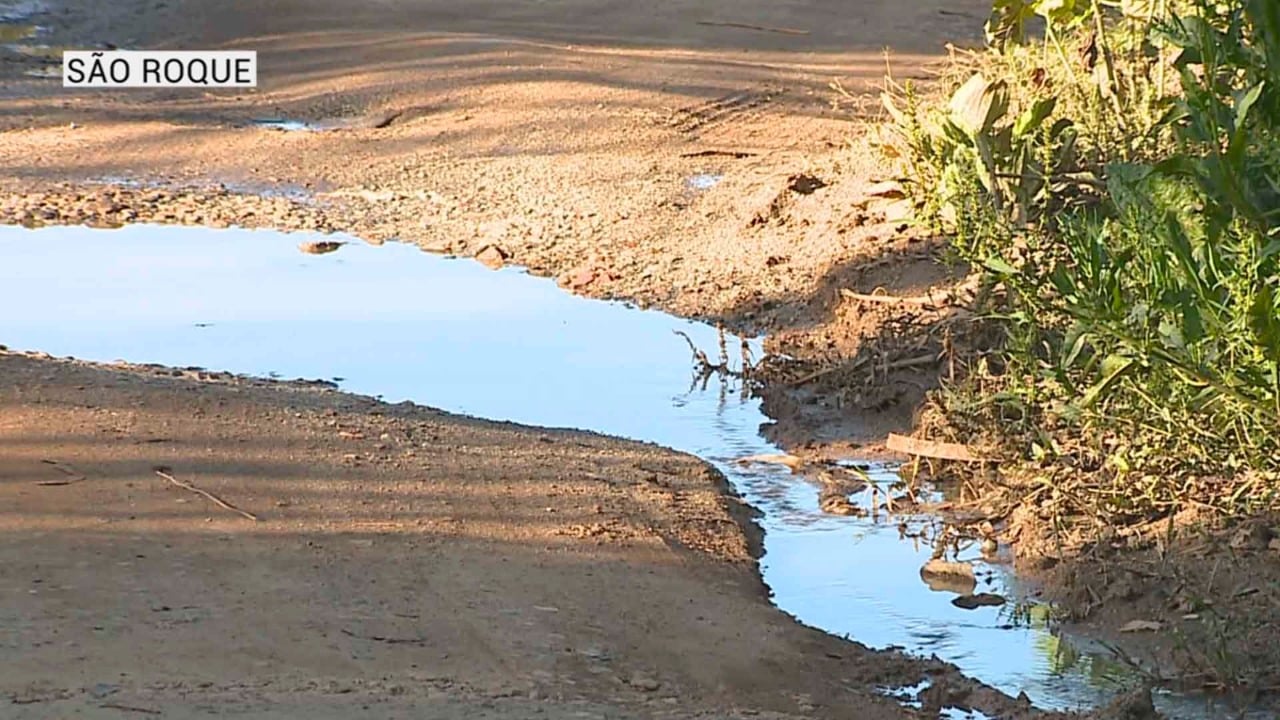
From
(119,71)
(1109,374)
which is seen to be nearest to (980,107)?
(1109,374)

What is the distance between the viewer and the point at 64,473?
18.0 ft

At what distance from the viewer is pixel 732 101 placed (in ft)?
41.0

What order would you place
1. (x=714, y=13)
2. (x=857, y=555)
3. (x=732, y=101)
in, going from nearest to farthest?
(x=857, y=555), (x=732, y=101), (x=714, y=13)

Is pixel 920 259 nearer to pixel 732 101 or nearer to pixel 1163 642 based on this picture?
pixel 1163 642

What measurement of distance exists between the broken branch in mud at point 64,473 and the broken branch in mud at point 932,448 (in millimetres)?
2684

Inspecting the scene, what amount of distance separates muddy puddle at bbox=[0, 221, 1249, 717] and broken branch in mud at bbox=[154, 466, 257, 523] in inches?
56.7

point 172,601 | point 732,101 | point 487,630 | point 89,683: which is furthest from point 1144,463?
point 732,101

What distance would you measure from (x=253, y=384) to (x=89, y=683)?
2.93 meters

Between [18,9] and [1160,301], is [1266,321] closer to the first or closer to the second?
[1160,301]

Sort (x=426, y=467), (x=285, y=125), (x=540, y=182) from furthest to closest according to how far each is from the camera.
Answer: (x=285, y=125)
(x=540, y=182)
(x=426, y=467)

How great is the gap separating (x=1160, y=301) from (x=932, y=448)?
4.67ft

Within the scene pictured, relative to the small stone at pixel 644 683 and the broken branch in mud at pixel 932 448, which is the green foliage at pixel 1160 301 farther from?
the small stone at pixel 644 683

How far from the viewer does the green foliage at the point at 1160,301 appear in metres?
5.35

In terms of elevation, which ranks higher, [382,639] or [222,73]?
[222,73]
